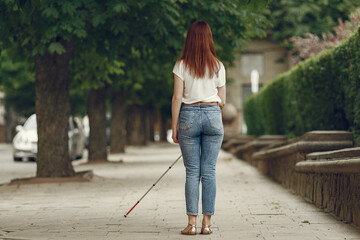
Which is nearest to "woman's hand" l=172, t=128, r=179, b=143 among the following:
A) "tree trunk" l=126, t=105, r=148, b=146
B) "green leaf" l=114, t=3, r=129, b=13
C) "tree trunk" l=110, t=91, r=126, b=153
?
"green leaf" l=114, t=3, r=129, b=13

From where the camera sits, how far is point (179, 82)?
641 cm

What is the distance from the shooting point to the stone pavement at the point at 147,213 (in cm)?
639

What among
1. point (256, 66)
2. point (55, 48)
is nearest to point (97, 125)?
point (55, 48)

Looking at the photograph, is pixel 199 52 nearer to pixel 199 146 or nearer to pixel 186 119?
pixel 186 119

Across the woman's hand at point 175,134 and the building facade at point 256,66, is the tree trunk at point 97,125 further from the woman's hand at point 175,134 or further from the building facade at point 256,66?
the building facade at point 256,66

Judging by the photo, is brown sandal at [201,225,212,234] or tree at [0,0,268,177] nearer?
brown sandal at [201,225,212,234]

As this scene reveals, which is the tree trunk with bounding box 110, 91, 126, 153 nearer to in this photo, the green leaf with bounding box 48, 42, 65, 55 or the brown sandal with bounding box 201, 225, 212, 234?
the green leaf with bounding box 48, 42, 65, 55

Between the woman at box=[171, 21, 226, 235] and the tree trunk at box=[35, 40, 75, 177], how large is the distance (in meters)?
6.43

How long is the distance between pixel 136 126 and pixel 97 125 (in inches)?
751

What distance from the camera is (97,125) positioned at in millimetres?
20531

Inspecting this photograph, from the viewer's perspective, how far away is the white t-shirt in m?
6.39

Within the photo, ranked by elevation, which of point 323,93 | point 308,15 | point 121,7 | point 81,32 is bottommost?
point 323,93

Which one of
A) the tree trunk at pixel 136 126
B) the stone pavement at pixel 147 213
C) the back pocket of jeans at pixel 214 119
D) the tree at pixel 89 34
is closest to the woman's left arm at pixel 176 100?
the back pocket of jeans at pixel 214 119

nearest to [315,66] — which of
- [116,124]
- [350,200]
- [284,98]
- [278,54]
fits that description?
[284,98]
